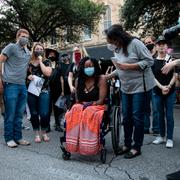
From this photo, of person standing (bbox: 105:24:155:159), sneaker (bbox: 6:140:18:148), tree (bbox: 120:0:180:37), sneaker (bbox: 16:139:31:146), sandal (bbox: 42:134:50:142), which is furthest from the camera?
tree (bbox: 120:0:180:37)

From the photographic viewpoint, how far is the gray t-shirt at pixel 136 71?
5828mm

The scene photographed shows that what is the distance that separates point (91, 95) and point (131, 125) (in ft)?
2.42

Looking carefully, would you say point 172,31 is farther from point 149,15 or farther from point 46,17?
point 46,17

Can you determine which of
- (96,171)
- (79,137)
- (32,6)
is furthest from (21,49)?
(32,6)

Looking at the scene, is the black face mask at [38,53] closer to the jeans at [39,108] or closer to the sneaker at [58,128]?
the jeans at [39,108]

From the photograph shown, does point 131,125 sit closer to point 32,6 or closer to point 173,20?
point 173,20

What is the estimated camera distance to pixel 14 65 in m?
6.66

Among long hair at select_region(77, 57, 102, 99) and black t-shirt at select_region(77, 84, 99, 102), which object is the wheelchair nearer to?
black t-shirt at select_region(77, 84, 99, 102)

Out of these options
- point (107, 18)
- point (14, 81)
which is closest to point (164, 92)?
point (14, 81)

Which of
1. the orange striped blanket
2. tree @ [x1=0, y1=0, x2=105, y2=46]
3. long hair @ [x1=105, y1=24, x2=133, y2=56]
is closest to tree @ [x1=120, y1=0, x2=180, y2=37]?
tree @ [x1=0, y1=0, x2=105, y2=46]

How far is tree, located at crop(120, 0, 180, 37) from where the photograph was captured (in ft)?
51.7

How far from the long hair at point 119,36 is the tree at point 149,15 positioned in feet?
33.0

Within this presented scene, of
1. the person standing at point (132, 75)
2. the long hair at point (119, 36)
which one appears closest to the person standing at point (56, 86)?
the person standing at point (132, 75)

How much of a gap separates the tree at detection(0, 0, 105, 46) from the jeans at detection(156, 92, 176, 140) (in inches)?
647
